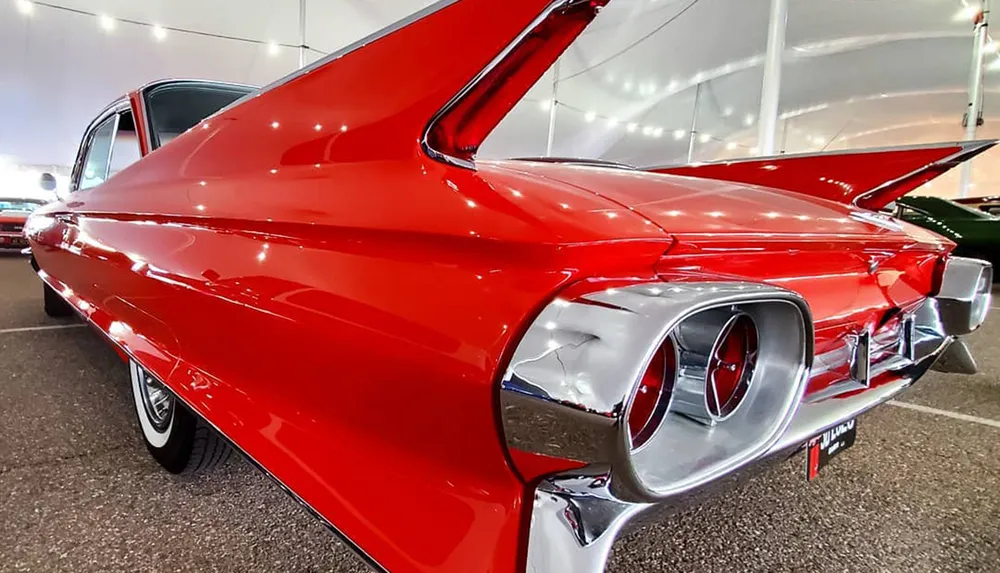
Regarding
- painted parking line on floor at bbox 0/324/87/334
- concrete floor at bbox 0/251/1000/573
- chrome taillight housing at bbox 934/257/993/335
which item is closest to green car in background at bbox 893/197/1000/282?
concrete floor at bbox 0/251/1000/573

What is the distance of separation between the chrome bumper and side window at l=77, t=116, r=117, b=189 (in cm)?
300

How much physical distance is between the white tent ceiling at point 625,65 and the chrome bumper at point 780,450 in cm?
789

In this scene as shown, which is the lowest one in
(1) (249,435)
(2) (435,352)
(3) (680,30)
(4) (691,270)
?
(1) (249,435)

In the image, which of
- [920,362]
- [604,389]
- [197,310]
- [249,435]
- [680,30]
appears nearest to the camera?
[604,389]

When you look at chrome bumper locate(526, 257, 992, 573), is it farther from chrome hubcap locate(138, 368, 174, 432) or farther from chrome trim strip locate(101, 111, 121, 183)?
chrome trim strip locate(101, 111, 121, 183)

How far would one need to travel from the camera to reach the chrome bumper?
724 millimetres

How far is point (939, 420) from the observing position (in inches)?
107

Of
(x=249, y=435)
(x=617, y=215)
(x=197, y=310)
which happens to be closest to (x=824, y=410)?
(x=617, y=215)

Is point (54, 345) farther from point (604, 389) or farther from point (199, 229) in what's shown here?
point (604, 389)

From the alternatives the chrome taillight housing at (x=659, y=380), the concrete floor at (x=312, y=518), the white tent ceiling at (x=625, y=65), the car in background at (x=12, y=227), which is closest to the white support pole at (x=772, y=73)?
the white tent ceiling at (x=625, y=65)

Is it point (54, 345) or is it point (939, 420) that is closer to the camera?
point (939, 420)

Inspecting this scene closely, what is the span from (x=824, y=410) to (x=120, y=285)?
76.7 inches

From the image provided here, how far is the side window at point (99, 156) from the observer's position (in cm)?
297

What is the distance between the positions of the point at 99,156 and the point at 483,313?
3.48 metres
